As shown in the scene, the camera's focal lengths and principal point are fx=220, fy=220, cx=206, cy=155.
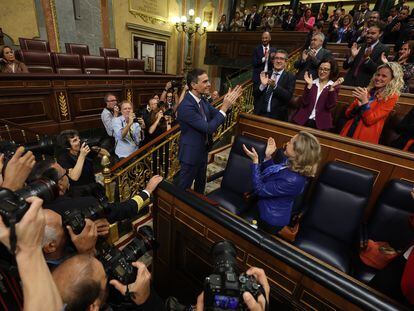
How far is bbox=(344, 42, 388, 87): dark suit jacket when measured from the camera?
3268mm

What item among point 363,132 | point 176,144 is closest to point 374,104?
point 363,132

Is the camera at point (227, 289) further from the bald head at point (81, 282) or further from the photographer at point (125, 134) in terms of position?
the photographer at point (125, 134)

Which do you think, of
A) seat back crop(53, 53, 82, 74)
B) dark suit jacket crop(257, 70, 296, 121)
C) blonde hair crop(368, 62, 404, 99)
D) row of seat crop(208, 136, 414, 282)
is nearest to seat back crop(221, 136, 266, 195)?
row of seat crop(208, 136, 414, 282)

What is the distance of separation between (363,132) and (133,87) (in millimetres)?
5250

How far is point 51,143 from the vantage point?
6.80ft

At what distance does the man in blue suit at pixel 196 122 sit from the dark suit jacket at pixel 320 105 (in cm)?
112

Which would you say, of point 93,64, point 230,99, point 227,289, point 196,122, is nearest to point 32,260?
point 227,289

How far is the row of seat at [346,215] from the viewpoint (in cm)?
187

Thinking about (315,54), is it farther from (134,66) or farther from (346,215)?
(134,66)

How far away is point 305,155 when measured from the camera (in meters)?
1.58

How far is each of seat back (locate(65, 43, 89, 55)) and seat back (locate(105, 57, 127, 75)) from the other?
27.0 inches

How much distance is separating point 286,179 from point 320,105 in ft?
Result: 5.55

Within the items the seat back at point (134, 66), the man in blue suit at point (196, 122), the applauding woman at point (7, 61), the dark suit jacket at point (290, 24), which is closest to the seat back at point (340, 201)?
the man in blue suit at point (196, 122)

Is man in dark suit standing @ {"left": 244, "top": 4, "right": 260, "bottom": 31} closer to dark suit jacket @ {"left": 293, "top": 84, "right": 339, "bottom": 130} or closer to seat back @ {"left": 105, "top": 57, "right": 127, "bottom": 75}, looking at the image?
seat back @ {"left": 105, "top": 57, "right": 127, "bottom": 75}
